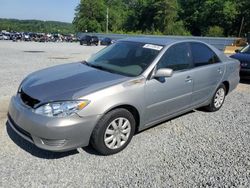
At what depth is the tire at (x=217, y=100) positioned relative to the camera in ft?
19.2

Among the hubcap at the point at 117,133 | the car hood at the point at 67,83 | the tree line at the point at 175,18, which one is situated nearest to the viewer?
the car hood at the point at 67,83

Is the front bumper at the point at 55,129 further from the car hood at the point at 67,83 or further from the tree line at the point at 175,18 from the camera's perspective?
the tree line at the point at 175,18

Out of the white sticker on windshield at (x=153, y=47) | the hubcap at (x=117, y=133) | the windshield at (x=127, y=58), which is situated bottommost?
the hubcap at (x=117, y=133)

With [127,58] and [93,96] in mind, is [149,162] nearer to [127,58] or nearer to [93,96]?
[93,96]

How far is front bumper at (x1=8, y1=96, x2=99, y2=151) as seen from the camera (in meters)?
3.42

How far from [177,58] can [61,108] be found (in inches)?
88.8

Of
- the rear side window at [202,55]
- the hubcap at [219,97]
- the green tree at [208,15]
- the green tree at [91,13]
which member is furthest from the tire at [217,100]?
the green tree at [91,13]

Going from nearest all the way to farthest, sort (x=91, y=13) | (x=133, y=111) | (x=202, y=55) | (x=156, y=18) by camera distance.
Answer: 1. (x=133, y=111)
2. (x=202, y=55)
3. (x=156, y=18)
4. (x=91, y=13)

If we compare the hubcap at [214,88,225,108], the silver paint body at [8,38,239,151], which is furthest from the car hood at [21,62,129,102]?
the hubcap at [214,88,225,108]

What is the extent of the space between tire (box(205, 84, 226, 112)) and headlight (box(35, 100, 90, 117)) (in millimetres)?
3247

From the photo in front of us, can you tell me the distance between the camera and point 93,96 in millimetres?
3588

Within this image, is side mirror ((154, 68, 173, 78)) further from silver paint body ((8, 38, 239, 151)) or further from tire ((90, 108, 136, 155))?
tire ((90, 108, 136, 155))

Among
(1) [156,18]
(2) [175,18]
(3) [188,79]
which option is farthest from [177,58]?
(1) [156,18]

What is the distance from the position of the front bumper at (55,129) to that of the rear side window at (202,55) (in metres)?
2.46
